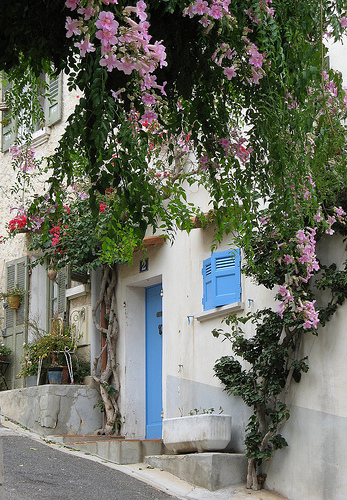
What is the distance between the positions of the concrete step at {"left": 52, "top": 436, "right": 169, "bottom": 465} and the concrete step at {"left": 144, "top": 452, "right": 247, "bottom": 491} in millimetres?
1054

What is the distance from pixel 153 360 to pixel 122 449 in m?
1.62

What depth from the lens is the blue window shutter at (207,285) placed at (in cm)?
839

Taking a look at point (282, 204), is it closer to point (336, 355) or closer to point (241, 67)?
point (241, 67)

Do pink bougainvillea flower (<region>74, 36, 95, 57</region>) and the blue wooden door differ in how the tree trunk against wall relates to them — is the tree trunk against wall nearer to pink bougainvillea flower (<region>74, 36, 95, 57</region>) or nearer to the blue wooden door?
the blue wooden door

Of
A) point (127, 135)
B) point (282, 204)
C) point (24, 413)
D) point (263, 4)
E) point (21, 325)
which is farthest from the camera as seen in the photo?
point (21, 325)

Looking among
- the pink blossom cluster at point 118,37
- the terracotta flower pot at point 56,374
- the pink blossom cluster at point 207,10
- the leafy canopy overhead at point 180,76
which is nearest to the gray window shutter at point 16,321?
the terracotta flower pot at point 56,374

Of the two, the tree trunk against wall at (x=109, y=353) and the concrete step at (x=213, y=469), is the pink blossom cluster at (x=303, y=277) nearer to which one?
the concrete step at (x=213, y=469)

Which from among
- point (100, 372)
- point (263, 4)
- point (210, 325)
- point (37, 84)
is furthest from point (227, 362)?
point (263, 4)

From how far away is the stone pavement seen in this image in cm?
637

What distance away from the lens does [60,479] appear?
678cm

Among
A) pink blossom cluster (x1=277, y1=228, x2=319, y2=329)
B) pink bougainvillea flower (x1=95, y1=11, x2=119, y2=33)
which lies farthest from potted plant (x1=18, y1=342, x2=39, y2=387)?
pink bougainvillea flower (x1=95, y1=11, x2=119, y2=33)

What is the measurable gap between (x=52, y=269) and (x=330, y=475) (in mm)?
5055

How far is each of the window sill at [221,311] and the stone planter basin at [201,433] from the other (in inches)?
46.6

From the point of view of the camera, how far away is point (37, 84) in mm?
3932
